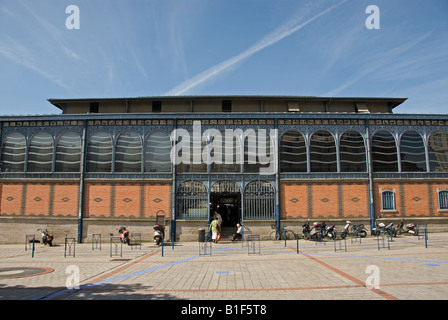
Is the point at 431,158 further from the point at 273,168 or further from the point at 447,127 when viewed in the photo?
the point at 273,168

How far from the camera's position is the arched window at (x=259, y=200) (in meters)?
24.7

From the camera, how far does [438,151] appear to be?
26.0 meters

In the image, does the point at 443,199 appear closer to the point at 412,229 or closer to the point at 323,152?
the point at 412,229

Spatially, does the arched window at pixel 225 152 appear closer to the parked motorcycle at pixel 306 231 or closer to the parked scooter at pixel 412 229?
the parked motorcycle at pixel 306 231

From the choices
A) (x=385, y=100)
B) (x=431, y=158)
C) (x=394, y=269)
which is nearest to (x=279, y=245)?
(x=394, y=269)

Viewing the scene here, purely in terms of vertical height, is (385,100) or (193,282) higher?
(385,100)

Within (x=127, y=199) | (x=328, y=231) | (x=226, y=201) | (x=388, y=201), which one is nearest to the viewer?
(x=328, y=231)

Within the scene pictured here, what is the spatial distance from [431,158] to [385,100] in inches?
243

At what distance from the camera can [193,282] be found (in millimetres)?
10977

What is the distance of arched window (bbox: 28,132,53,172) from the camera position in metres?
25.7

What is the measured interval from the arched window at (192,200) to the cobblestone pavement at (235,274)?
5.03m

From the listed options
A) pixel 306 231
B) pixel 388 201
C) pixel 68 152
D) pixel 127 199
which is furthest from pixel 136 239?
pixel 388 201

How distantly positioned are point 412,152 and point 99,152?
24538 mm

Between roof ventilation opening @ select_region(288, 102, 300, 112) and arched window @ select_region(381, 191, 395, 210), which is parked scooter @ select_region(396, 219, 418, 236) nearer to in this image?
arched window @ select_region(381, 191, 395, 210)
